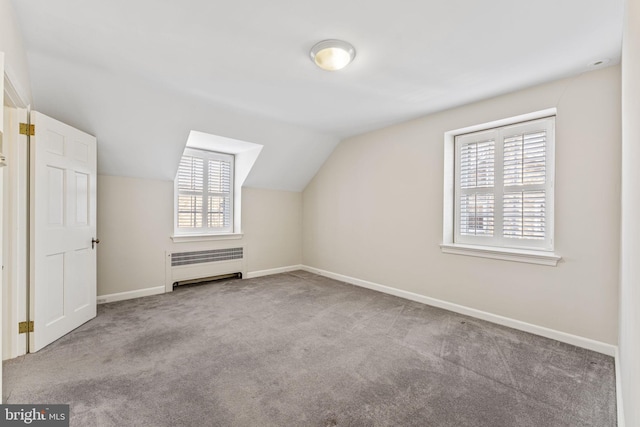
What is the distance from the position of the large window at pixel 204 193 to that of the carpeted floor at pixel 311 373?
1736 millimetres

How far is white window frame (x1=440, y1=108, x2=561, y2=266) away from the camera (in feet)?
9.52

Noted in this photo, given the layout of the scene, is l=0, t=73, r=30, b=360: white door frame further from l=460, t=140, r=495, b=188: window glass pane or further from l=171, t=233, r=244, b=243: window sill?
l=460, t=140, r=495, b=188: window glass pane

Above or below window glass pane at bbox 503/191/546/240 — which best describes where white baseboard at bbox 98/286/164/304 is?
below

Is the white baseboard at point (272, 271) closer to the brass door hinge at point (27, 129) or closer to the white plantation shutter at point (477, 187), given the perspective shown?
the white plantation shutter at point (477, 187)

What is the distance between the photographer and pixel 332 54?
7.59ft

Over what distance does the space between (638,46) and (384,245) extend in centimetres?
341

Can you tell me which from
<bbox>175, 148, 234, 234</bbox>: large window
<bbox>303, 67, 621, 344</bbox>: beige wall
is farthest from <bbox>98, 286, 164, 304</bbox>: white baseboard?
<bbox>303, 67, 621, 344</bbox>: beige wall

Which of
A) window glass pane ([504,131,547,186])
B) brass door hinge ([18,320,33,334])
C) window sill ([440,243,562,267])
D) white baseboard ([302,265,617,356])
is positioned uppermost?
window glass pane ([504,131,547,186])

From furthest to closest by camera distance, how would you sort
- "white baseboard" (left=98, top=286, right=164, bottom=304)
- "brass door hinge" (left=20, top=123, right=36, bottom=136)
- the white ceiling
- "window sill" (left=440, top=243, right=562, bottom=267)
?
"white baseboard" (left=98, top=286, right=164, bottom=304)
"window sill" (left=440, top=243, right=562, bottom=267)
"brass door hinge" (left=20, top=123, right=36, bottom=136)
the white ceiling

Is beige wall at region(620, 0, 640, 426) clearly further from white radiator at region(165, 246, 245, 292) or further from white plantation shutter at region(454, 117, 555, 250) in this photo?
white radiator at region(165, 246, 245, 292)

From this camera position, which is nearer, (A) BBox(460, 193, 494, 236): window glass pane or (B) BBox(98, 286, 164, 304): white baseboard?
(A) BBox(460, 193, 494, 236): window glass pane

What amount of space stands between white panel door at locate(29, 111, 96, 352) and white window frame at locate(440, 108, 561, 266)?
13.3ft

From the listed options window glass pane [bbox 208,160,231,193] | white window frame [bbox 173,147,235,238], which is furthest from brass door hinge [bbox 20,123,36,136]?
window glass pane [bbox 208,160,231,193]
